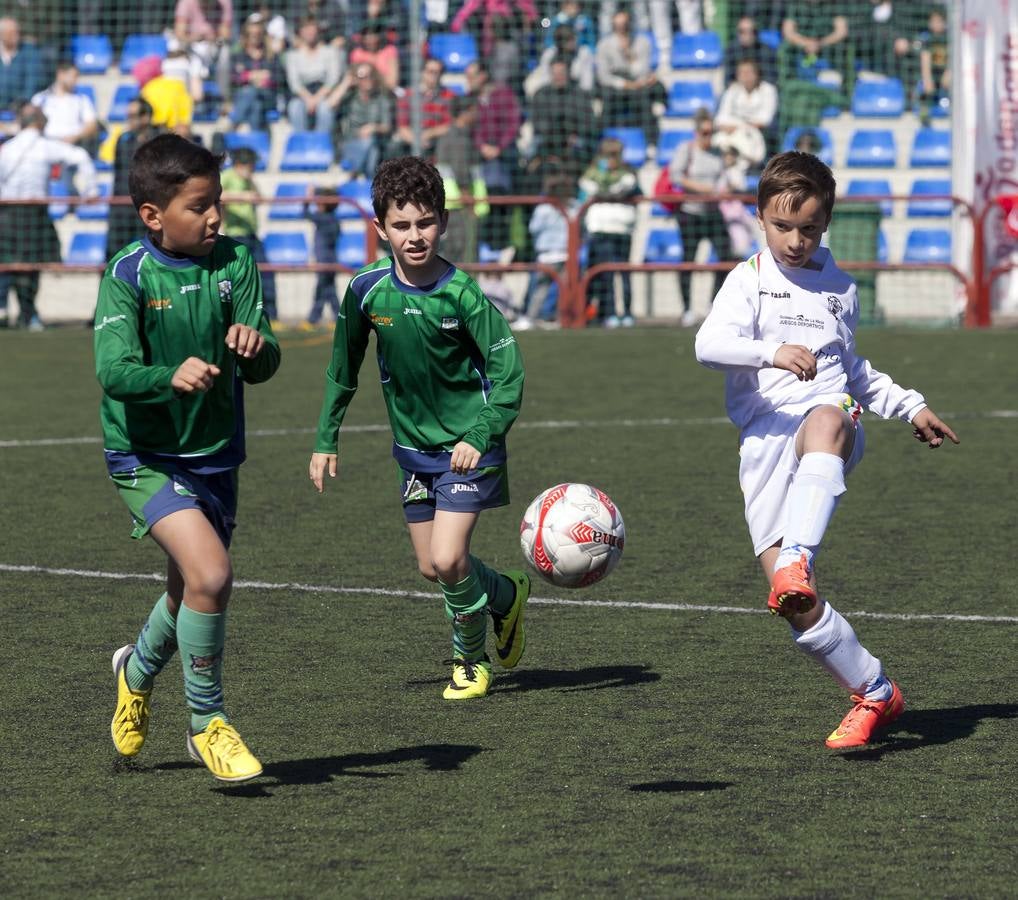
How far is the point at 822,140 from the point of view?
73.9 feet

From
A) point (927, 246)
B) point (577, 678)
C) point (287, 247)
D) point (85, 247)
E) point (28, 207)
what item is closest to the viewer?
point (577, 678)

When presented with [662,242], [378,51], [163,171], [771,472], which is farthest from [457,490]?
[378,51]

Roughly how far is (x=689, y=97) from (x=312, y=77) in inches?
174

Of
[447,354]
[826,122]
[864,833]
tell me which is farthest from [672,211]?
[864,833]

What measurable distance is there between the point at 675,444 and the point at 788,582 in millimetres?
6829

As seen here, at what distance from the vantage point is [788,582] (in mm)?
4977

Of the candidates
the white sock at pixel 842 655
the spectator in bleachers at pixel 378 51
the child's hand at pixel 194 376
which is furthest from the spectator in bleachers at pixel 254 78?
the child's hand at pixel 194 376

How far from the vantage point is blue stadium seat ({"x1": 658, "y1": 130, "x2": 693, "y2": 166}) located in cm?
2248

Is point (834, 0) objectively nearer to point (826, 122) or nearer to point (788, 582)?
point (826, 122)

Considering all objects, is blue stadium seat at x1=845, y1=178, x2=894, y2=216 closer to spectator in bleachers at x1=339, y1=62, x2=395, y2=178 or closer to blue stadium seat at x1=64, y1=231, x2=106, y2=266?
spectator in bleachers at x1=339, y1=62, x2=395, y2=178

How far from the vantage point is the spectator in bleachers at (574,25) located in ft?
72.6

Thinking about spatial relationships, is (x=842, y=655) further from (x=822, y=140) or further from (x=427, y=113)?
(x=822, y=140)

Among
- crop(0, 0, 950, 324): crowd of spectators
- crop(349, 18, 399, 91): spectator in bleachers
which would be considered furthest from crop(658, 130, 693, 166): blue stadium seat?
crop(349, 18, 399, 91): spectator in bleachers

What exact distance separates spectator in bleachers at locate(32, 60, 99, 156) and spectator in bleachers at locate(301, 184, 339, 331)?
9.66 feet
